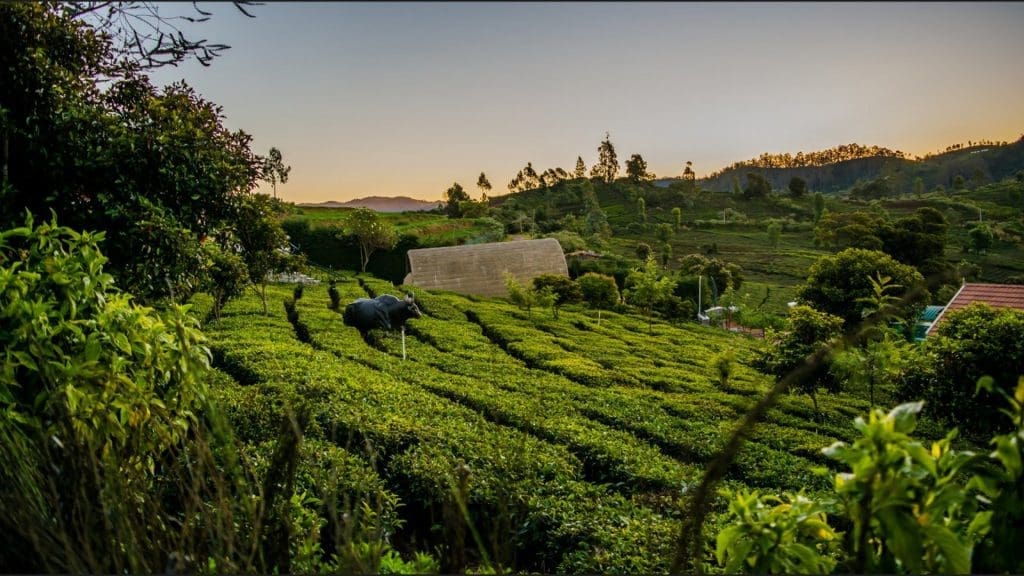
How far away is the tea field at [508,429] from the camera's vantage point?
2.92 metres

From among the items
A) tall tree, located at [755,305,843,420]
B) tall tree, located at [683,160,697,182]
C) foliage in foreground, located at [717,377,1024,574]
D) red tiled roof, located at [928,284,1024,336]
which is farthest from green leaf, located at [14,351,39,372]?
tall tree, located at [683,160,697,182]

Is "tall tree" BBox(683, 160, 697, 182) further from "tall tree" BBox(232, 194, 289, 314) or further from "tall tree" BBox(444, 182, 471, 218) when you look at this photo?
"tall tree" BBox(232, 194, 289, 314)

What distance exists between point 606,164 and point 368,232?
7122mm

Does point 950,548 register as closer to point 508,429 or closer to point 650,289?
point 508,429

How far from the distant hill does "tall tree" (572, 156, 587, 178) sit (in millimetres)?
4031

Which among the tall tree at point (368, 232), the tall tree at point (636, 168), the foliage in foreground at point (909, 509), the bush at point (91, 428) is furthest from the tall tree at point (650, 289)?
the foliage in foreground at point (909, 509)

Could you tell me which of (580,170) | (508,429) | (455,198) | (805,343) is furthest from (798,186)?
(508,429)

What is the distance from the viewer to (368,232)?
19.0m

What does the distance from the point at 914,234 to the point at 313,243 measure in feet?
49.9

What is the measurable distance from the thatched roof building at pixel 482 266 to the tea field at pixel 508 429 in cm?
633

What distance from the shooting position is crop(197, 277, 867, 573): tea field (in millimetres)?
2918

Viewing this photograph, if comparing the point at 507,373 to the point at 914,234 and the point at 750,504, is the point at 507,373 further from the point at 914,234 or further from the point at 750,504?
the point at 750,504

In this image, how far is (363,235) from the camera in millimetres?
19031

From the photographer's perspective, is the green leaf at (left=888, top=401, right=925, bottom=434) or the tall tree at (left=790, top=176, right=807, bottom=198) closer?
the green leaf at (left=888, top=401, right=925, bottom=434)
